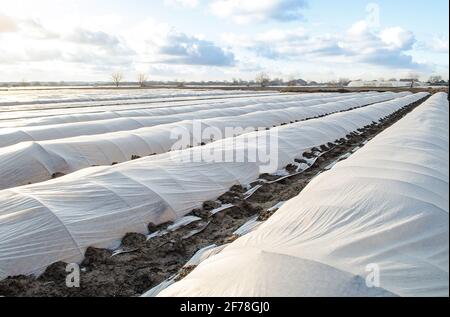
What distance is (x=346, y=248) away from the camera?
4.43 m

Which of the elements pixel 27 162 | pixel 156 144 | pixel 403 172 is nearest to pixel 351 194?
pixel 403 172

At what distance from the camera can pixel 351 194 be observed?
20.0 ft

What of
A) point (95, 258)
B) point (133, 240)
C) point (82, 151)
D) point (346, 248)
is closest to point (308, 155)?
point (82, 151)

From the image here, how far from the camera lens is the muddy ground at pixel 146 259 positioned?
638 cm

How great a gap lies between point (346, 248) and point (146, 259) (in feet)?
13.5

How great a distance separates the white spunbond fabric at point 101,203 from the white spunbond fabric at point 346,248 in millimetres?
3083

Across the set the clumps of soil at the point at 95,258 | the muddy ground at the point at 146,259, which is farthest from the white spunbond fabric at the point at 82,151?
the clumps of soil at the point at 95,258

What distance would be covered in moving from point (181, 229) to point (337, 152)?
10330mm

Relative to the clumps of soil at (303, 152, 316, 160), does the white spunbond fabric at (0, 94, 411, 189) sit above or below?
above

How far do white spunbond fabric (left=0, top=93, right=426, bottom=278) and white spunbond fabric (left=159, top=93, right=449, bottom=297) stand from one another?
3083 mm

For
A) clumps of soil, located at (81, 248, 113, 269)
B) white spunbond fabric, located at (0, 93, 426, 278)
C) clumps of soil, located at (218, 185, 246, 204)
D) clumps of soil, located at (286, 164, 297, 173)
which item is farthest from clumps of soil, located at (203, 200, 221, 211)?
clumps of soil, located at (286, 164, 297, 173)

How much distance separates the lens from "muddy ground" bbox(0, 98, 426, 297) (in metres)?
6.38

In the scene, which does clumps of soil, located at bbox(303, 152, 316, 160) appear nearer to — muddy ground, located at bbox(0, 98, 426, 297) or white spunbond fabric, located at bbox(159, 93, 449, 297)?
muddy ground, located at bbox(0, 98, 426, 297)
